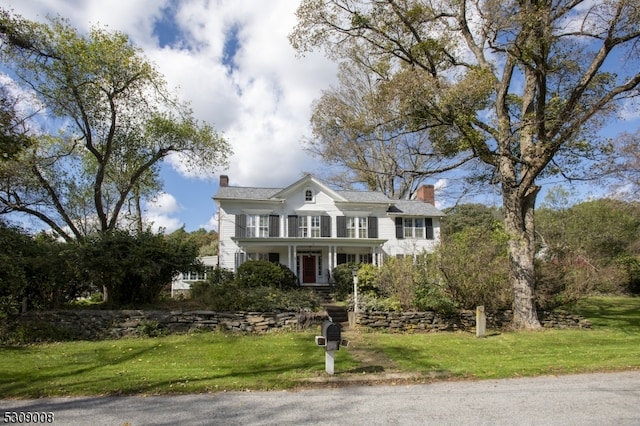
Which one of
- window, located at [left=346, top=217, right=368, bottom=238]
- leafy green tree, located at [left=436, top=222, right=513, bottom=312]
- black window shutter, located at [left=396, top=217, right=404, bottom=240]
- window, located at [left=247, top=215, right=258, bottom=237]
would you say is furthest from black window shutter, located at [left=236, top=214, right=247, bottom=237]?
leafy green tree, located at [left=436, top=222, right=513, bottom=312]

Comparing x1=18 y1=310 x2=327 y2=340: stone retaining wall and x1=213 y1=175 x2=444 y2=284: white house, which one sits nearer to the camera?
x1=18 y1=310 x2=327 y2=340: stone retaining wall

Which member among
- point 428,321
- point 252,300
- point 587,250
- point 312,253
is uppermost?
point 312,253

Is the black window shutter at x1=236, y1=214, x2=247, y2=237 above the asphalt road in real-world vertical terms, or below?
above

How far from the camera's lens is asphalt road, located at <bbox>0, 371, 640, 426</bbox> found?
15.1ft

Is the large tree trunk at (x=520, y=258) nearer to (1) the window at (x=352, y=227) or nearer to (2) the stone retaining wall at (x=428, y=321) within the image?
(2) the stone retaining wall at (x=428, y=321)

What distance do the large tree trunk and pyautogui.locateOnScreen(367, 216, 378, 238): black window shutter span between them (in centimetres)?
1273

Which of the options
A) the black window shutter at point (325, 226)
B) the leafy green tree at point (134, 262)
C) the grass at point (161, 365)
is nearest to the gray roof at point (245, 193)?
the black window shutter at point (325, 226)

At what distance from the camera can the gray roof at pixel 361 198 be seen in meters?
24.7

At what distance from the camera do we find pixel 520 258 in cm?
1282

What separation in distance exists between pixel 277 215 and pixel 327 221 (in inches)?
123

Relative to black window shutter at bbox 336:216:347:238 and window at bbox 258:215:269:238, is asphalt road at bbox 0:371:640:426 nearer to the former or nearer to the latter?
window at bbox 258:215:269:238

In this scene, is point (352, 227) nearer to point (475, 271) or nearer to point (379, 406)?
point (475, 271)

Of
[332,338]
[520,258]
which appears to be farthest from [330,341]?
[520,258]

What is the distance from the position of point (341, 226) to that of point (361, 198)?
8.35 feet
